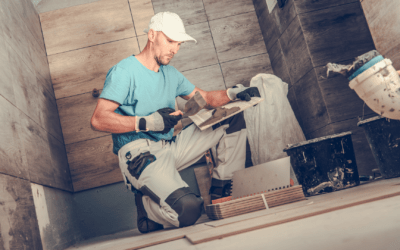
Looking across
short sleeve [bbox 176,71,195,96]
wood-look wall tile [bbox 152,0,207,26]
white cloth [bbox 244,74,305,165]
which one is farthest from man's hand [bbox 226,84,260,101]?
wood-look wall tile [bbox 152,0,207,26]

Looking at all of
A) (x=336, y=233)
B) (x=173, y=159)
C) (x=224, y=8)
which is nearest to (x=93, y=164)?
(x=173, y=159)

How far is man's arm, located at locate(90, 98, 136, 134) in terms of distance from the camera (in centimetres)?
183

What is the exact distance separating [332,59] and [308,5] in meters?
0.44

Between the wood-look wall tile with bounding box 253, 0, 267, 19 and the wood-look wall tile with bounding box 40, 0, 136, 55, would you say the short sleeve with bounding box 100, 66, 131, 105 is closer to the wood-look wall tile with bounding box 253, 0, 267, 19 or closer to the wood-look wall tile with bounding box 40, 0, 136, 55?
the wood-look wall tile with bounding box 40, 0, 136, 55

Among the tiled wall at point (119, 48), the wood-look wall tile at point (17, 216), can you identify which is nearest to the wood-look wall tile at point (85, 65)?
the tiled wall at point (119, 48)

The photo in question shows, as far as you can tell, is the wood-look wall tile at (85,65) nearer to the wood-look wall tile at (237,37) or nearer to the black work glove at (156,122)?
the wood-look wall tile at (237,37)

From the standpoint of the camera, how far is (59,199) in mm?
2256

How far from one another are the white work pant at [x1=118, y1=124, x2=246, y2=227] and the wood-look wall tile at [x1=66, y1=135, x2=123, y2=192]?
886 mm

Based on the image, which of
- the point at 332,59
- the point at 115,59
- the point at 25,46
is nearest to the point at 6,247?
the point at 25,46

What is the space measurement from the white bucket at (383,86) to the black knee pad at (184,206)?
0.99 metres

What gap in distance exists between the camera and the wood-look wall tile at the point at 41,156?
5.94ft

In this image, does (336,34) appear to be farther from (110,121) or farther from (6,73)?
(6,73)

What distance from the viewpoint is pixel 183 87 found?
2.43 metres

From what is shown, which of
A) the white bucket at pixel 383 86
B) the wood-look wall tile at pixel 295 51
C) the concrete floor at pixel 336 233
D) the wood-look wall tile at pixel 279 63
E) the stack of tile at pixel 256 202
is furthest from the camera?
the wood-look wall tile at pixel 279 63
